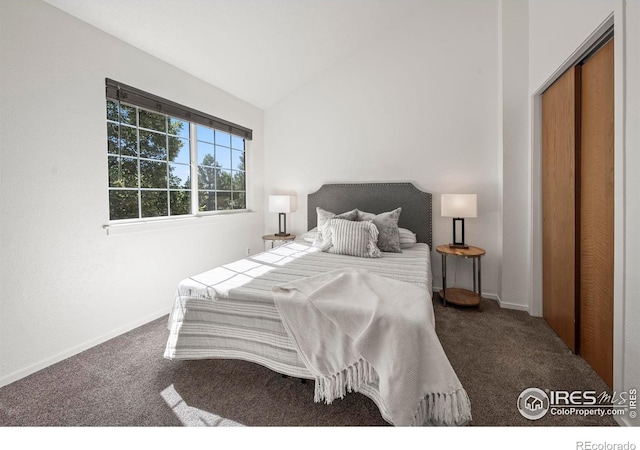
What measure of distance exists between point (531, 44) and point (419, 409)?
10.9ft

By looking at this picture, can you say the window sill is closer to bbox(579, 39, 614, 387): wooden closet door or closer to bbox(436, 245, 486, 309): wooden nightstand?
bbox(436, 245, 486, 309): wooden nightstand

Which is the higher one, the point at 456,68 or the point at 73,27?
the point at 456,68

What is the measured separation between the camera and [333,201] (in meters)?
3.83

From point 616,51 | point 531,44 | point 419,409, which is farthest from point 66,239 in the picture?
point 531,44

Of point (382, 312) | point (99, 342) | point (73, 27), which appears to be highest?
point (73, 27)

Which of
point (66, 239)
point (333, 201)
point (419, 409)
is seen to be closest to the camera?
point (419, 409)

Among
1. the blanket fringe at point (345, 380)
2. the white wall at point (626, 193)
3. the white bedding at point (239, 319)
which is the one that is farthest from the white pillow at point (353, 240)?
the white wall at point (626, 193)

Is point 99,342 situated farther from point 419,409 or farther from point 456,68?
point 456,68

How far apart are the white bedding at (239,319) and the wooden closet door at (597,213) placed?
1.06 meters

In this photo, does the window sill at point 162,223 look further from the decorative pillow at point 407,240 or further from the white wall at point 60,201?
the decorative pillow at point 407,240

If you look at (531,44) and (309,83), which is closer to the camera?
(531,44)

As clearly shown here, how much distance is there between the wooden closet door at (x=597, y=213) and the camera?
1.70 meters

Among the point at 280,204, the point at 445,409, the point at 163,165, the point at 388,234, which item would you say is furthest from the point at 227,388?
the point at 280,204

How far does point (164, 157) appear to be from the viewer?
2963mm
